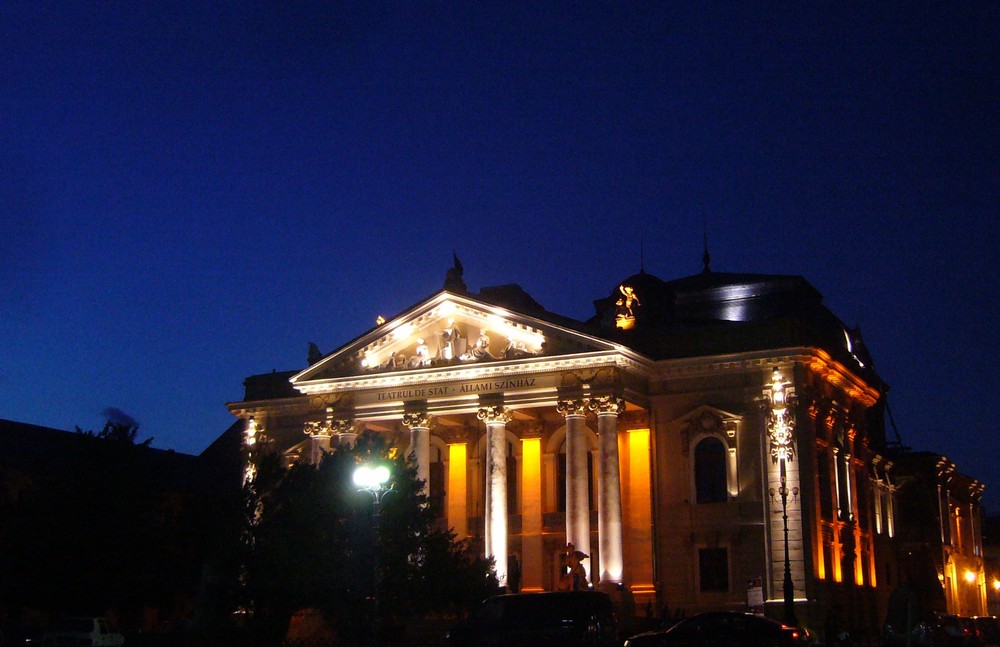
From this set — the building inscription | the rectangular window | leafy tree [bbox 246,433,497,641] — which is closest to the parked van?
leafy tree [bbox 246,433,497,641]

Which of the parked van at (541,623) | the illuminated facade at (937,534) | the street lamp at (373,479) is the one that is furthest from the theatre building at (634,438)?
the parked van at (541,623)

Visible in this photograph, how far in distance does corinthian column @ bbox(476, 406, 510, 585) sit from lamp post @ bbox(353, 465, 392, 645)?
1250cm

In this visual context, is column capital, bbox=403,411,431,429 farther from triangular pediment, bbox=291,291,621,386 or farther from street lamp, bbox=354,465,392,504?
street lamp, bbox=354,465,392,504

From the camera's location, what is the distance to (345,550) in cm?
3584

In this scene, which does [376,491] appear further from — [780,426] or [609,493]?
[780,426]

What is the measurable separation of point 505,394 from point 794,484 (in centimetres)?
1233

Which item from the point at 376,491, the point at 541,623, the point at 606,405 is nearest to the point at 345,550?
the point at 376,491

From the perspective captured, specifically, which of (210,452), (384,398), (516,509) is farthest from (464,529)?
(210,452)

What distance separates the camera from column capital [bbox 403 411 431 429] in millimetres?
51812

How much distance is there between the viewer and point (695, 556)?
1944 inches

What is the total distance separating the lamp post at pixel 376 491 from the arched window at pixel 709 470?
17765mm

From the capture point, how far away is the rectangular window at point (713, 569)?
48.9m

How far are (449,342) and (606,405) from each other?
7.96 m

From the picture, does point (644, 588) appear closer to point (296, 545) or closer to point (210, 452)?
point (296, 545)
